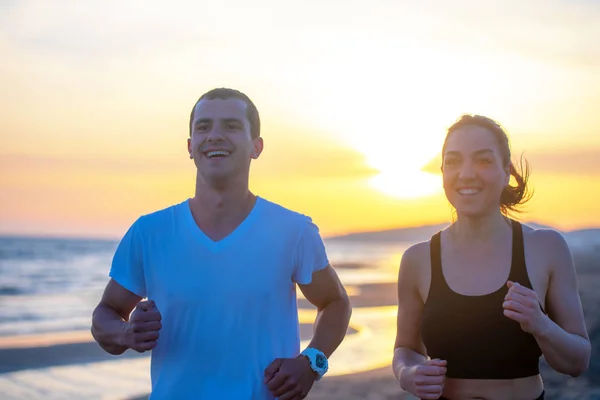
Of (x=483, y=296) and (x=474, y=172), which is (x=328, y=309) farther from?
(x=474, y=172)

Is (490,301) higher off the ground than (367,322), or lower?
higher

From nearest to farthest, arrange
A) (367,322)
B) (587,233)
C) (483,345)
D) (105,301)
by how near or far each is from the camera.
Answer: (483,345) < (105,301) < (367,322) < (587,233)

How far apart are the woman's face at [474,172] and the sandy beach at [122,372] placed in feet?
14.9

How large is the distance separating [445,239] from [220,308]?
4.08 ft

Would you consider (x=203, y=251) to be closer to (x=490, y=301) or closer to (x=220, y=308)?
(x=220, y=308)

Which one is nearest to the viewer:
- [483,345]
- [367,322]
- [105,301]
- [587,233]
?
[483,345]

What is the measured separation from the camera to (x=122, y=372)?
33.3 ft

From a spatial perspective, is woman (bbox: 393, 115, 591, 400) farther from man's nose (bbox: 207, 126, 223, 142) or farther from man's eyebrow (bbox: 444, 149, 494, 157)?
man's nose (bbox: 207, 126, 223, 142)

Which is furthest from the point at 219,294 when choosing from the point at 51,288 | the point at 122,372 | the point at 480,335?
the point at 51,288

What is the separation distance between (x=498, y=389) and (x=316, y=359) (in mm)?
882

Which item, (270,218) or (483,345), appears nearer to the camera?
(483,345)

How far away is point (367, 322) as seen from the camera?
15312mm

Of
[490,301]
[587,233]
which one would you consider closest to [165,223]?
[490,301]

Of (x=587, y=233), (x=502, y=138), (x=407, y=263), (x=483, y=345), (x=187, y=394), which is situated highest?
(x=502, y=138)
